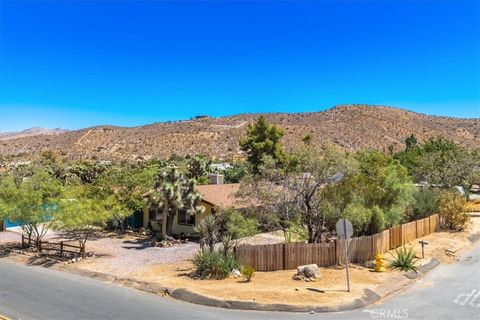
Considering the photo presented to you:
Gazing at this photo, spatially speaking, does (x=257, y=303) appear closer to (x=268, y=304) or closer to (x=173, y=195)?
(x=268, y=304)

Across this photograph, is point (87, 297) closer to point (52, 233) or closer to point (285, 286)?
point (285, 286)

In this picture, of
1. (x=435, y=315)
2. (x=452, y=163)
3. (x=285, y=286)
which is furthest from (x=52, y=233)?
(x=452, y=163)

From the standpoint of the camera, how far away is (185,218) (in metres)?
29.4

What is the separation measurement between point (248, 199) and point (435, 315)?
11578mm

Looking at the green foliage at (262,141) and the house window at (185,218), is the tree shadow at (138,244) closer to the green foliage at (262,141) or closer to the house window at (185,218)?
the house window at (185,218)

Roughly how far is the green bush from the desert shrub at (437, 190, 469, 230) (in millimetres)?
20296

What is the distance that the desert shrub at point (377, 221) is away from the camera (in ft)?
76.9

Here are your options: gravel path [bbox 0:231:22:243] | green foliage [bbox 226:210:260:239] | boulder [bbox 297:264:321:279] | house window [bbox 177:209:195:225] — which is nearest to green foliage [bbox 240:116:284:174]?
house window [bbox 177:209:195:225]

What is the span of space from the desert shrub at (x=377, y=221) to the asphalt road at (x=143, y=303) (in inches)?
179

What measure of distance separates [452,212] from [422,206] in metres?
2.05

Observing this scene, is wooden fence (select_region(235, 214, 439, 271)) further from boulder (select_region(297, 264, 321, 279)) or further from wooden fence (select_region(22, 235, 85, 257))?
wooden fence (select_region(22, 235, 85, 257))

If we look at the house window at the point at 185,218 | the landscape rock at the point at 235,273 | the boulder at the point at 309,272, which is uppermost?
the house window at the point at 185,218

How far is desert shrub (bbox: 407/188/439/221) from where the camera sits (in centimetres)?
3288

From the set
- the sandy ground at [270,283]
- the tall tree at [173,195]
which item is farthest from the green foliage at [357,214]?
the tall tree at [173,195]
